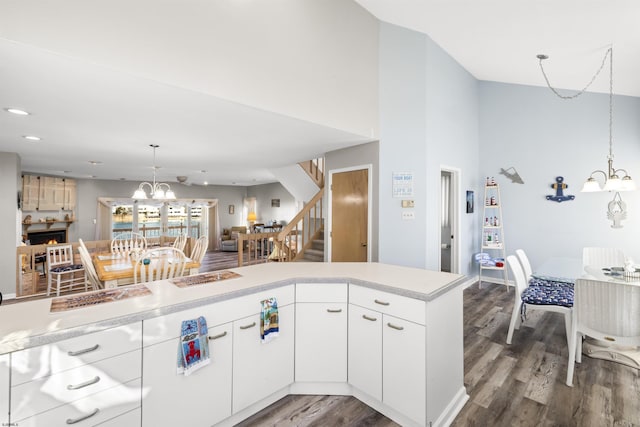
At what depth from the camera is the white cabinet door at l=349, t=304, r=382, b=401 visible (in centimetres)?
204

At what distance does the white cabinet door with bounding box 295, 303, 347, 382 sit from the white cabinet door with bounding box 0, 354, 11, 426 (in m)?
1.50

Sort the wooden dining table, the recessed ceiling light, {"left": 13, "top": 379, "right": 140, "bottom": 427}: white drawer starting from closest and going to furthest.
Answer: {"left": 13, "top": 379, "right": 140, "bottom": 427}: white drawer < the recessed ceiling light < the wooden dining table

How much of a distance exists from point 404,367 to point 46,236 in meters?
9.24

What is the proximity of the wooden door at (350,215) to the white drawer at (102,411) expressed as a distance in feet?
9.65

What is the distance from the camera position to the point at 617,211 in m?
4.31

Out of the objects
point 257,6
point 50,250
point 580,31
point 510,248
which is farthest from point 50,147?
point 510,248

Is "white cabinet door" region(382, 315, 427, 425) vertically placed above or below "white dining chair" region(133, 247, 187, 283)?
below

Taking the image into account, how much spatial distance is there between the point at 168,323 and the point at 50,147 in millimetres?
4238

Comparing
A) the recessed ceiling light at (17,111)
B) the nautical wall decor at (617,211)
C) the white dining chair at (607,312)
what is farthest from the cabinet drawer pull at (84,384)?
the nautical wall decor at (617,211)

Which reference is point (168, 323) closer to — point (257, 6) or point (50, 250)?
point (257, 6)

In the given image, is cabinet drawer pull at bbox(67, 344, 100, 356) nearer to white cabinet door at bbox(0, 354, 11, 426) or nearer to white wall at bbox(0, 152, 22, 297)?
white cabinet door at bbox(0, 354, 11, 426)

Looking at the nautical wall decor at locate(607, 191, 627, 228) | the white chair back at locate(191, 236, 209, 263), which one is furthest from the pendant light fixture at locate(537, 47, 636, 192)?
the white chair back at locate(191, 236, 209, 263)

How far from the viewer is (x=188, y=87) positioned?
7.03ft

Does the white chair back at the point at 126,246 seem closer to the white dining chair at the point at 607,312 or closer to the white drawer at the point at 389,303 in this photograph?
the white drawer at the point at 389,303
